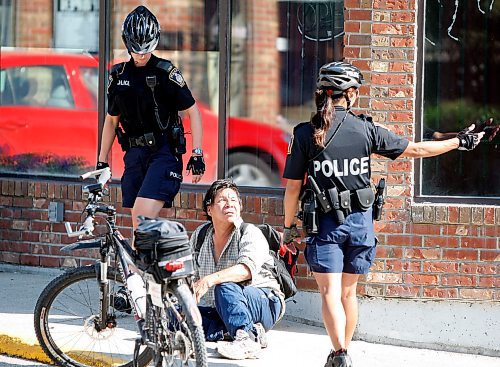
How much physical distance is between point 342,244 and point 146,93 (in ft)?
5.91

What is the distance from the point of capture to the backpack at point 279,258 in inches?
286

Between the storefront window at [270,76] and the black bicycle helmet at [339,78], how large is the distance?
1.82 metres

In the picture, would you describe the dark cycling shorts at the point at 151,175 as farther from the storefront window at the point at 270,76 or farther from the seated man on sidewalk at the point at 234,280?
the storefront window at the point at 270,76

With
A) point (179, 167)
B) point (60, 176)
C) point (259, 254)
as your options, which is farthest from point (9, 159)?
→ point (259, 254)

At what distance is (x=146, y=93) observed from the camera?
727cm

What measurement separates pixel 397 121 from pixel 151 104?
64.3 inches

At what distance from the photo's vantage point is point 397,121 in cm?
753

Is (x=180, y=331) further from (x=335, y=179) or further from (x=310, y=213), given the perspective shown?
(x=335, y=179)

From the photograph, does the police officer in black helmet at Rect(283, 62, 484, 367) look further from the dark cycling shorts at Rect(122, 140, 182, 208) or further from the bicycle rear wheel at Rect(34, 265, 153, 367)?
the dark cycling shorts at Rect(122, 140, 182, 208)

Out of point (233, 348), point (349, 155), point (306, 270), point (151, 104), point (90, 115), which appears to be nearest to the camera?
point (349, 155)

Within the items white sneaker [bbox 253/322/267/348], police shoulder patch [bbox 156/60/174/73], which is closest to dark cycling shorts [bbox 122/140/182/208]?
police shoulder patch [bbox 156/60/174/73]

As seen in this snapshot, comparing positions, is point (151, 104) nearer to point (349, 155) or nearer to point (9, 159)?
point (349, 155)

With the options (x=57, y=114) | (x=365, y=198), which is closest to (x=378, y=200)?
(x=365, y=198)

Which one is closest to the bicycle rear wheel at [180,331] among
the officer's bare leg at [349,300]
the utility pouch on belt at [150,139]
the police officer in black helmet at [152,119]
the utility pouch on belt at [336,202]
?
the utility pouch on belt at [336,202]
